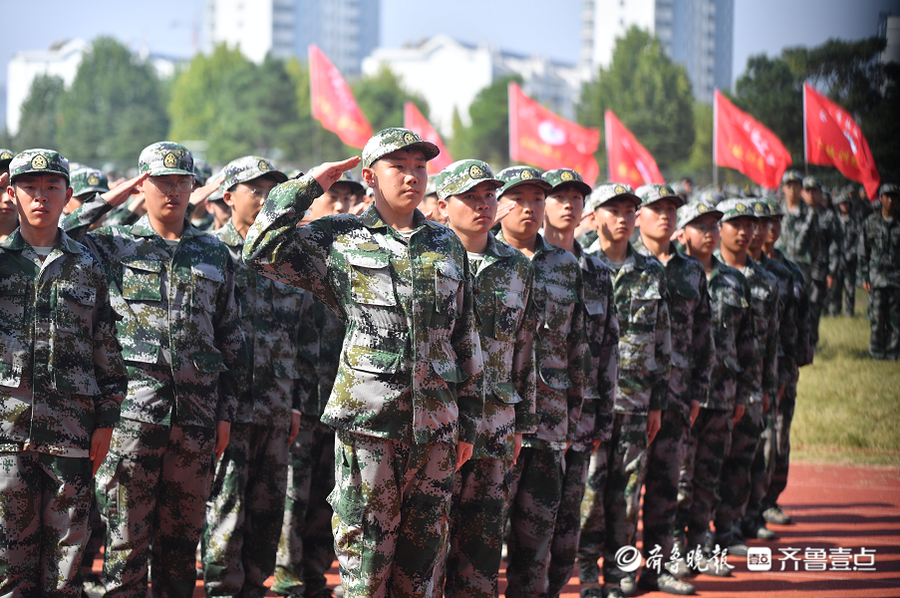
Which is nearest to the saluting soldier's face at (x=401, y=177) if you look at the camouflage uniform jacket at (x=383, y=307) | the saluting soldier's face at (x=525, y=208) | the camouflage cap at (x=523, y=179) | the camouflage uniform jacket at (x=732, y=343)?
the camouflage uniform jacket at (x=383, y=307)

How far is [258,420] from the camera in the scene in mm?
5262

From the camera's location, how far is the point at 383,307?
3.81m

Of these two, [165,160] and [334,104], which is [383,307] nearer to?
[165,160]

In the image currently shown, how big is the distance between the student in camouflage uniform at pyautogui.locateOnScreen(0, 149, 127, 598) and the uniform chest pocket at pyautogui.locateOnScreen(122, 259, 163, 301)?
411 mm

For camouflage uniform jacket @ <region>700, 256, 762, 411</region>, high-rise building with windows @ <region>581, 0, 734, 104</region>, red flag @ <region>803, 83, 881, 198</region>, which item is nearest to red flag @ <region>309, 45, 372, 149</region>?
red flag @ <region>803, 83, 881, 198</region>

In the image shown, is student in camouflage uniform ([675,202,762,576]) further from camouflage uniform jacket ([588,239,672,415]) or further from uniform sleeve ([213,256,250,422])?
uniform sleeve ([213,256,250,422])

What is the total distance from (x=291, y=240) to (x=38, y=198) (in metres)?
1.29

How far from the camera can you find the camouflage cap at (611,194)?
5.92m

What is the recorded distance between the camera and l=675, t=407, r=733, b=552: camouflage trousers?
21.9 feet

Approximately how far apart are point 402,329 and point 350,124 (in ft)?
42.3

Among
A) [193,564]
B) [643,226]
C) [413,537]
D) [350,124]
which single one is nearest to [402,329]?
[413,537]

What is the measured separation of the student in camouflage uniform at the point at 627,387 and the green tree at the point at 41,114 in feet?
231

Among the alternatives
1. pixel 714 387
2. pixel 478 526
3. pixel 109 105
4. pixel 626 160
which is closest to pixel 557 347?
pixel 478 526

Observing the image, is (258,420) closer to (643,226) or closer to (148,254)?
(148,254)
